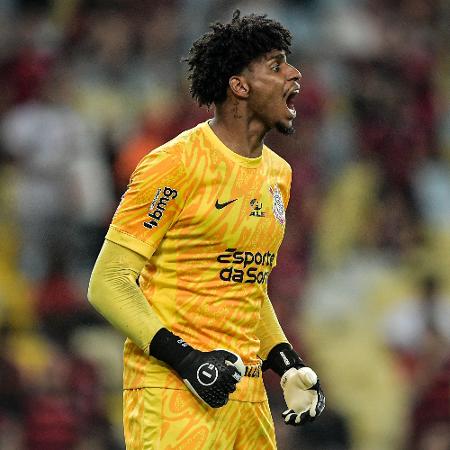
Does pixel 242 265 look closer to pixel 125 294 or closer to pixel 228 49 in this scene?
pixel 125 294

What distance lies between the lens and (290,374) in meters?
4.37

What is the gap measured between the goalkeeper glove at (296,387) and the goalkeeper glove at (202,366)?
0.42 metres

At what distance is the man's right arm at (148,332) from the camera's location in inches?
153

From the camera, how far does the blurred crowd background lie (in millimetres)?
7914

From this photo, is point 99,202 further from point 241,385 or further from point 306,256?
point 241,385

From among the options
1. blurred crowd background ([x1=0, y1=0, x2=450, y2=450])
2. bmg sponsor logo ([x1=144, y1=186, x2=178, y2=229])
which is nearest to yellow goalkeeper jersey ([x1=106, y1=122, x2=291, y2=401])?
bmg sponsor logo ([x1=144, y1=186, x2=178, y2=229])

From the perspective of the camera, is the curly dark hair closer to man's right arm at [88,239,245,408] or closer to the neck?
the neck

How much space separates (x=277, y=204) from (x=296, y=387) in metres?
0.68

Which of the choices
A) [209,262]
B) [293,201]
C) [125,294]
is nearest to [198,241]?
[209,262]

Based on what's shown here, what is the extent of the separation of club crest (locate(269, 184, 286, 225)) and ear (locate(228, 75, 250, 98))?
1.17 ft

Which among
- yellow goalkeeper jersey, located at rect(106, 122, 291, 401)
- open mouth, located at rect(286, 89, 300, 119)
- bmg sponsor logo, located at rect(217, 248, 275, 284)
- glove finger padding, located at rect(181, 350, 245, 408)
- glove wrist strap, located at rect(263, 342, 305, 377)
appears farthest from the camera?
glove wrist strap, located at rect(263, 342, 305, 377)

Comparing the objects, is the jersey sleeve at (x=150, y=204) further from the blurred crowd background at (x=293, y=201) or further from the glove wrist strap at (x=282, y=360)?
the blurred crowd background at (x=293, y=201)

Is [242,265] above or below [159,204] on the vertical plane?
below

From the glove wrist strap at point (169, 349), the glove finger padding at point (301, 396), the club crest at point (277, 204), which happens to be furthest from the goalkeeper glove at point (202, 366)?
the club crest at point (277, 204)
